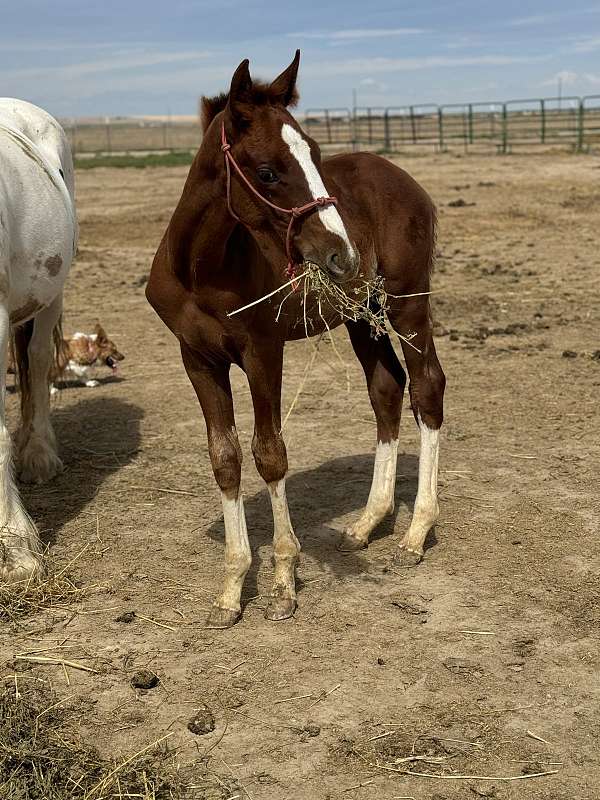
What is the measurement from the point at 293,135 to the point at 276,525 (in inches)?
66.2

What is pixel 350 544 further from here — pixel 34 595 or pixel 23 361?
pixel 23 361

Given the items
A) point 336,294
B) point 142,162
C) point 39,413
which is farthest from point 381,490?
point 142,162

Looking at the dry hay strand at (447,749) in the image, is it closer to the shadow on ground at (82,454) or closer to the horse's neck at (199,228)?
the horse's neck at (199,228)

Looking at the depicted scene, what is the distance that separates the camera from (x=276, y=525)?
4012 mm

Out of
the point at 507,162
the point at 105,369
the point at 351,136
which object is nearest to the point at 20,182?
the point at 105,369

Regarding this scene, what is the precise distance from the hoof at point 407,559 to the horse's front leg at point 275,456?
0.58 meters

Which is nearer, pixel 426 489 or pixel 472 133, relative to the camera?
pixel 426 489

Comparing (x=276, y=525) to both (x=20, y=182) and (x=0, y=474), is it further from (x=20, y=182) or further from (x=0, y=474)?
(x=20, y=182)

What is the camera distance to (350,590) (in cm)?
413

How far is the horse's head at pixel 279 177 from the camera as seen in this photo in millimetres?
3129

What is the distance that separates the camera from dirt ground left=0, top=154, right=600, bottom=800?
298cm

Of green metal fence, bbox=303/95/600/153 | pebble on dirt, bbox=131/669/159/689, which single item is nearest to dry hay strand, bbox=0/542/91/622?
pebble on dirt, bbox=131/669/159/689

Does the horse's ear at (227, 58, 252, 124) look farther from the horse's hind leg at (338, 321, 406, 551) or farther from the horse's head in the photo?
the horse's hind leg at (338, 321, 406, 551)

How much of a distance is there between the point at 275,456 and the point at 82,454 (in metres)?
2.66
